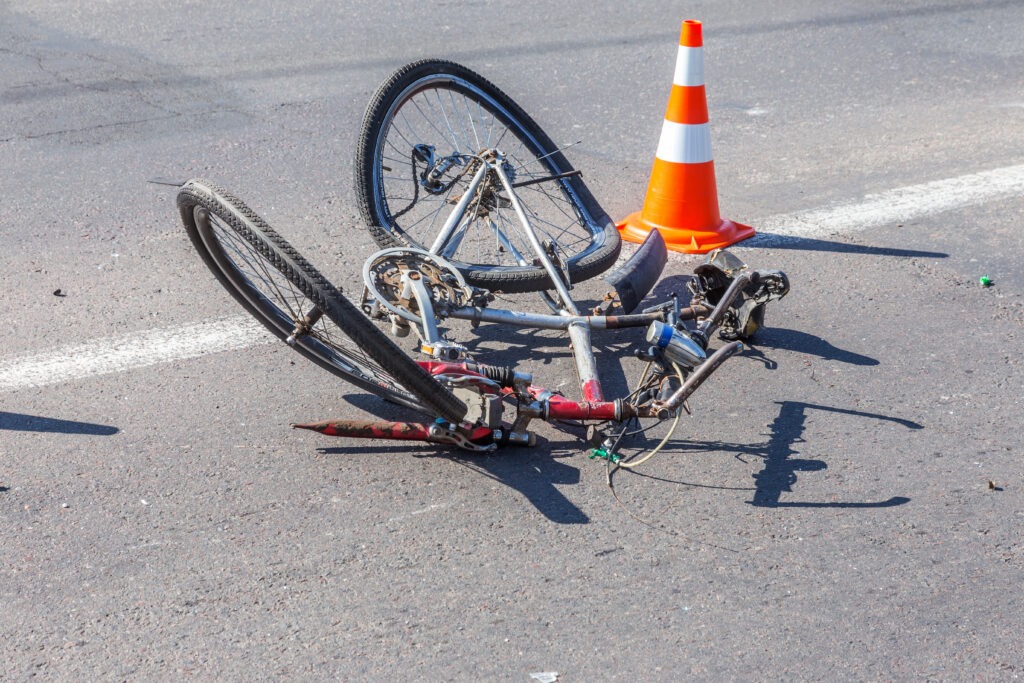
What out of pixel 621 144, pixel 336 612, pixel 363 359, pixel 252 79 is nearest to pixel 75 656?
pixel 336 612

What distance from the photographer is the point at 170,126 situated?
6645mm

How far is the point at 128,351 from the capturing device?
421 centimetres

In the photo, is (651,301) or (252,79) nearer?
(651,301)

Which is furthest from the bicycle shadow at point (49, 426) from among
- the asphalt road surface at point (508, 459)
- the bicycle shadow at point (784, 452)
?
the bicycle shadow at point (784, 452)

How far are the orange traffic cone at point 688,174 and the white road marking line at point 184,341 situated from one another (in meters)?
0.22

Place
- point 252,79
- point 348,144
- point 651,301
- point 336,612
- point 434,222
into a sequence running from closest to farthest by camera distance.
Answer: point 336,612
point 651,301
point 434,222
point 348,144
point 252,79

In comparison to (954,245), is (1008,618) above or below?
below

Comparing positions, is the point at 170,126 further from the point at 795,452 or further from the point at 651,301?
the point at 795,452

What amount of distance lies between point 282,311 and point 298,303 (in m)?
0.39

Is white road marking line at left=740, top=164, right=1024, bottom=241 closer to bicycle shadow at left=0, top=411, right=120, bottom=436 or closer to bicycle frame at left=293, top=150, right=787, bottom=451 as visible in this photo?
bicycle frame at left=293, top=150, right=787, bottom=451

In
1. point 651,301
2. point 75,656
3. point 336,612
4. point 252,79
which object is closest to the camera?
point 75,656

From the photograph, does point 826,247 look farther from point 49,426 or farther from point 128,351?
point 49,426

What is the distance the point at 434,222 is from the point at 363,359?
1.66 meters

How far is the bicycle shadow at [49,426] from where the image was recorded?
3.65 metres
